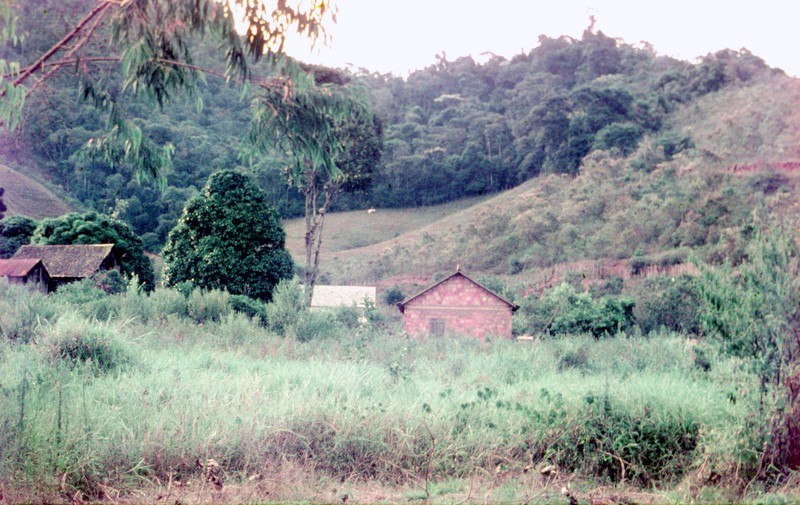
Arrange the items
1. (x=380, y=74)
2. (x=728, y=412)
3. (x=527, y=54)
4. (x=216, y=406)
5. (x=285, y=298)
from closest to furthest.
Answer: (x=728, y=412), (x=216, y=406), (x=285, y=298), (x=380, y=74), (x=527, y=54)

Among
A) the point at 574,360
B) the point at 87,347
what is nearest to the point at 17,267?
the point at 87,347

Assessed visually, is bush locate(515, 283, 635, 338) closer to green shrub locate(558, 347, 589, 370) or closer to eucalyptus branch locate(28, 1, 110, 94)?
green shrub locate(558, 347, 589, 370)

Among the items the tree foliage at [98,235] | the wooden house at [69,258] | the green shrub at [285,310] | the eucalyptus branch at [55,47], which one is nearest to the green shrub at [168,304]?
the green shrub at [285,310]

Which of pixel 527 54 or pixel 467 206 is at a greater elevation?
pixel 527 54

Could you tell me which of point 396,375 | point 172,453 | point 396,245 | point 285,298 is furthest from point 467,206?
point 172,453

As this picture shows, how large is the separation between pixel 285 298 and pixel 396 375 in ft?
24.2

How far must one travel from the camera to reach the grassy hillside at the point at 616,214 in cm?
3459

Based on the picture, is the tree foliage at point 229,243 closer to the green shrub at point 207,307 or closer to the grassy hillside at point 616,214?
the green shrub at point 207,307

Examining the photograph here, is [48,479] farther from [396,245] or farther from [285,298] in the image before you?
[396,245]

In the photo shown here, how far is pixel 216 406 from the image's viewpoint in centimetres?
600


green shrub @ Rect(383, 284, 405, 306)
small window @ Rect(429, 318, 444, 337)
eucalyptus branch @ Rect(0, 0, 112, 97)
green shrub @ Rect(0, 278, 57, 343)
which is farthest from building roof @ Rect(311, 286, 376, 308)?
eucalyptus branch @ Rect(0, 0, 112, 97)

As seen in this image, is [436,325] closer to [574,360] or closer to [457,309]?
[457,309]

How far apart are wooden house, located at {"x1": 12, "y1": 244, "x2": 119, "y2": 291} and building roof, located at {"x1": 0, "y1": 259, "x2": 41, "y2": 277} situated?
3.28 ft

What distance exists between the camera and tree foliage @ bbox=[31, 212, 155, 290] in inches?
1094
